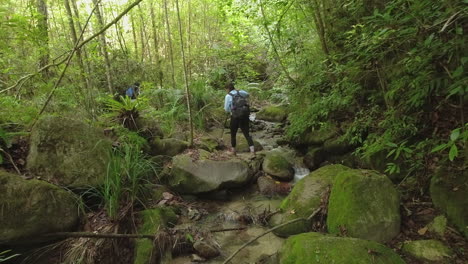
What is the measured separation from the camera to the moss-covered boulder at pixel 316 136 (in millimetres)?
6047

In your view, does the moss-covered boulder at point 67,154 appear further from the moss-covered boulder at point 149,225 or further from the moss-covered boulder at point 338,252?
the moss-covered boulder at point 338,252

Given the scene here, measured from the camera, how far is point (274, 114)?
10.9 m

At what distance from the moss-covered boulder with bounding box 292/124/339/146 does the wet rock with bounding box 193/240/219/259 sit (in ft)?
11.5

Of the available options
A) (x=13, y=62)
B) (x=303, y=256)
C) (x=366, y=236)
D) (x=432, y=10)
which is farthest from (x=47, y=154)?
(x=432, y=10)

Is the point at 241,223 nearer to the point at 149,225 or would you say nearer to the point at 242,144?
the point at 149,225

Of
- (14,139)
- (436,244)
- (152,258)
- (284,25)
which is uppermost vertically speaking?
(284,25)

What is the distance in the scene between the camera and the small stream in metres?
3.68

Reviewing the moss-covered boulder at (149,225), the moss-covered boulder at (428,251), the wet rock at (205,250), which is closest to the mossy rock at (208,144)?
the moss-covered boulder at (149,225)

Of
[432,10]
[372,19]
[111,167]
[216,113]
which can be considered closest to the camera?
[432,10]

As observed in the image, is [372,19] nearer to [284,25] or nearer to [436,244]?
[436,244]

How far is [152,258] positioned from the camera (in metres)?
3.37

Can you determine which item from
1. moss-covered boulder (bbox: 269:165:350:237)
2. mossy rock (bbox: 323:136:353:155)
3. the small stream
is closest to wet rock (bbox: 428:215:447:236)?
moss-covered boulder (bbox: 269:165:350:237)

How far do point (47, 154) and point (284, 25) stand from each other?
5.91 meters

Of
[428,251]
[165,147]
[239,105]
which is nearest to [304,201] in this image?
[428,251]
